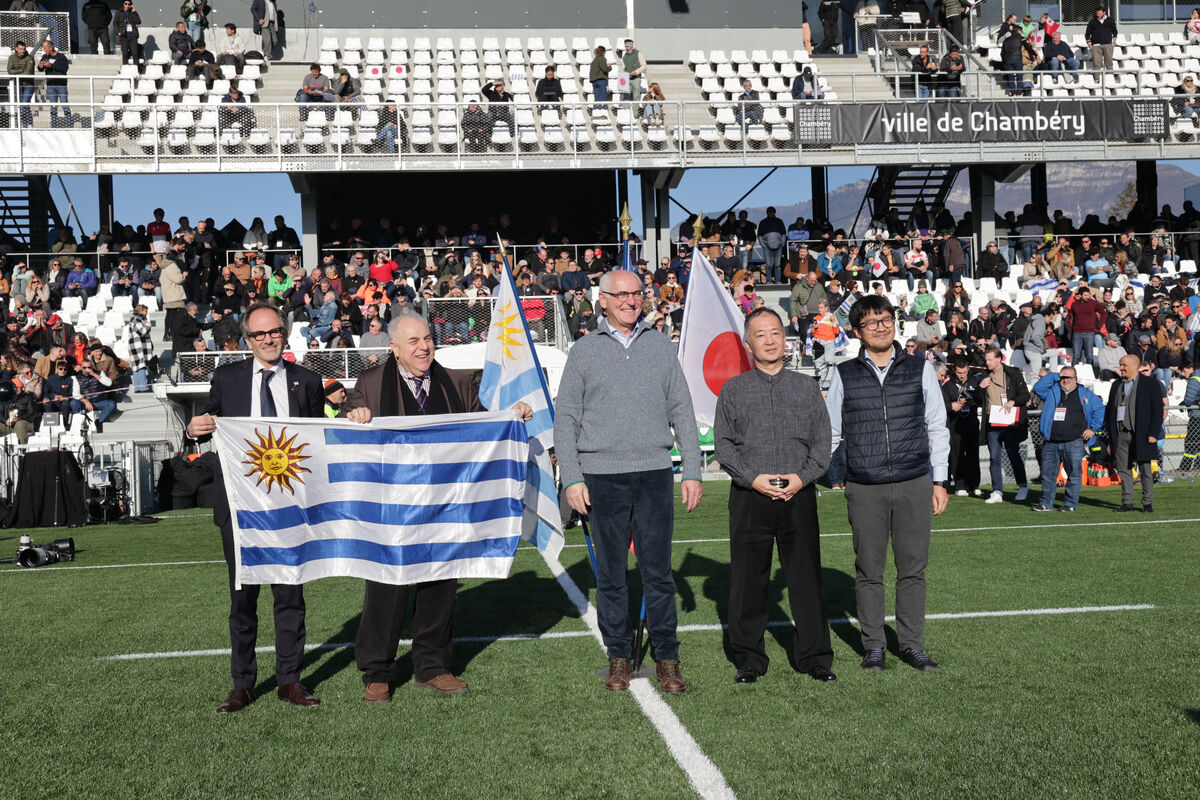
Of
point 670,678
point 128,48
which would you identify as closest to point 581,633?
point 670,678

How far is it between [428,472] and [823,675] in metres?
2.28

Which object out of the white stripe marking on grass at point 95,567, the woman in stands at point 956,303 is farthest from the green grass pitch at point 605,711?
the woman in stands at point 956,303

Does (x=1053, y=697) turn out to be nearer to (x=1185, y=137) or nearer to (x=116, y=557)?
(x=116, y=557)

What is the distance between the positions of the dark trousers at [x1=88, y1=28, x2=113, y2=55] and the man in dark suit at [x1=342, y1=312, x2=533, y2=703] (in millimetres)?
27728

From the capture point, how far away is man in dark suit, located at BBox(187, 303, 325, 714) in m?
5.76

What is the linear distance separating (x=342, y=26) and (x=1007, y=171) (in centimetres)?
1794

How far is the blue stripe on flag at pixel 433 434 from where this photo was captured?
602 centimetres

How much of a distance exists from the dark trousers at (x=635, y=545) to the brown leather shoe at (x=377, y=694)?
1.11 m

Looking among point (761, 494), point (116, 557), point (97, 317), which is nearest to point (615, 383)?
point (761, 494)

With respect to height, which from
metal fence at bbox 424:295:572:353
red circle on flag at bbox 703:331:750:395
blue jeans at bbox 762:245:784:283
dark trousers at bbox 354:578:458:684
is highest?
blue jeans at bbox 762:245:784:283

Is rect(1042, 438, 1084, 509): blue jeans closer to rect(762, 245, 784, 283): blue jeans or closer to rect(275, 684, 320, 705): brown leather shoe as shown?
rect(275, 684, 320, 705): brown leather shoe

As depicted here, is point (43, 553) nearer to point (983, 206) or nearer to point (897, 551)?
point (897, 551)

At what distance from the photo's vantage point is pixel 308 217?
2586 centimetres

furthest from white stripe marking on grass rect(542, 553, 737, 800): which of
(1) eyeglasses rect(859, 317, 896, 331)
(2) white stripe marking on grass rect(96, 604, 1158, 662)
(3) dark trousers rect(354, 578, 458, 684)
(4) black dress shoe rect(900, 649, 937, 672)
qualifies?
(1) eyeglasses rect(859, 317, 896, 331)
